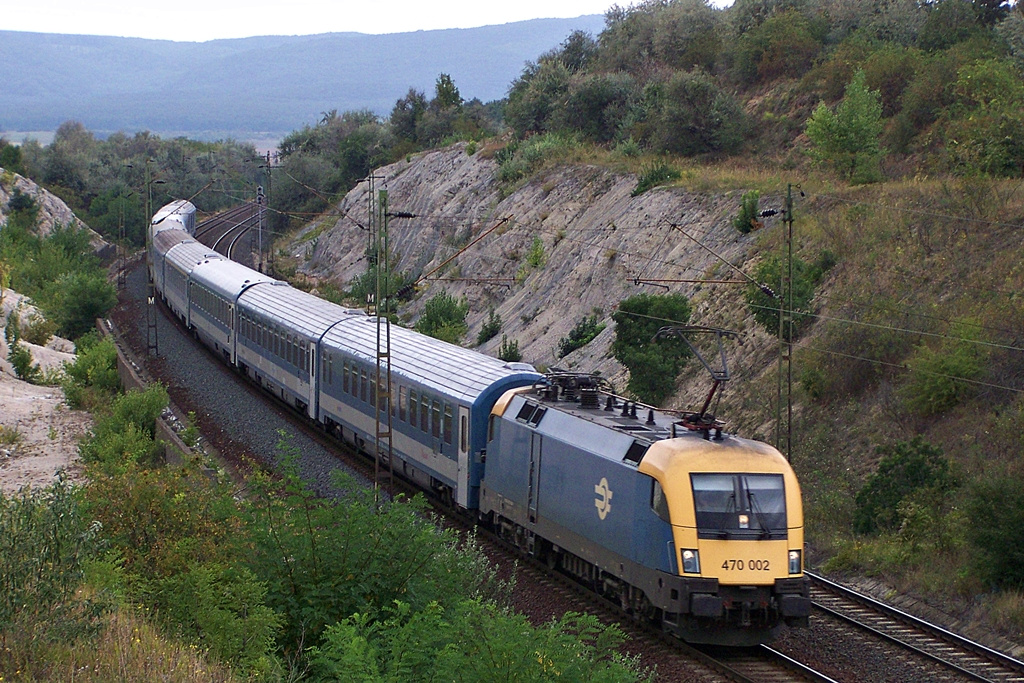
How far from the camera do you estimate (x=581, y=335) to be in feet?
124

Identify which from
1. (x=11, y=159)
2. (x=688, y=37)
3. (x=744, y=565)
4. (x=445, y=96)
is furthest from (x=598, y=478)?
(x=11, y=159)

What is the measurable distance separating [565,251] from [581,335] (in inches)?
306

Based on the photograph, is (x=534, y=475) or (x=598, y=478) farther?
(x=534, y=475)

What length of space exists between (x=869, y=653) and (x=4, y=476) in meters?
20.9

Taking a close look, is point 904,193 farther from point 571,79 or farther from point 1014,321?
point 571,79

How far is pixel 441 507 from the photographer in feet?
75.2

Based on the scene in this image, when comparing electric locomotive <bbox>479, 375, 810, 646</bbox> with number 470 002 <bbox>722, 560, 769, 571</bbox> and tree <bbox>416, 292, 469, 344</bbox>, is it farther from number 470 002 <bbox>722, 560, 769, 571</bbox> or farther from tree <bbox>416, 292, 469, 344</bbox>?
tree <bbox>416, 292, 469, 344</bbox>

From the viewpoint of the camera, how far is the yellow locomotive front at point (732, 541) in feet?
46.0

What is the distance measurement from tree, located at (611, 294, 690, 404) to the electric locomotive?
40.8 feet

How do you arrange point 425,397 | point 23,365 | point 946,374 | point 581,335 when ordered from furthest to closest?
point 23,365
point 581,335
point 946,374
point 425,397

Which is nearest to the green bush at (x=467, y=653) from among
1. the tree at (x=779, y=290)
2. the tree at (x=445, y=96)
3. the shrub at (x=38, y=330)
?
the tree at (x=779, y=290)

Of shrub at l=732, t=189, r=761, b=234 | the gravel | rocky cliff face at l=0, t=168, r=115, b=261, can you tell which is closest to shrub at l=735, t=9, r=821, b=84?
shrub at l=732, t=189, r=761, b=234

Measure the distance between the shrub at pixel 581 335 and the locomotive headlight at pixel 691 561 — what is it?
23.1 metres

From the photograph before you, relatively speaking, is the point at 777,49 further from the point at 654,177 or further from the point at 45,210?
the point at 45,210
